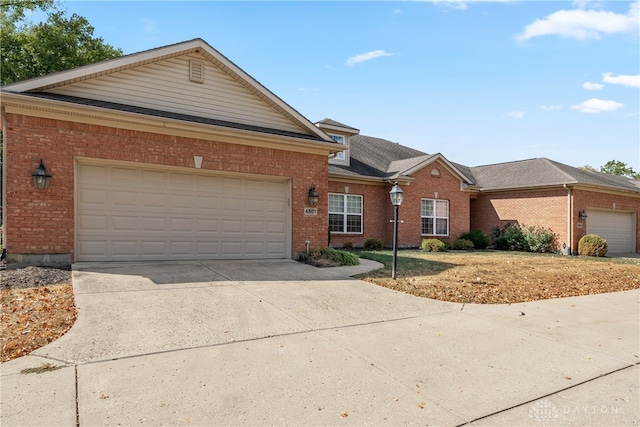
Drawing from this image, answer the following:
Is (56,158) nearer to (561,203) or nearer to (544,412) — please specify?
(544,412)

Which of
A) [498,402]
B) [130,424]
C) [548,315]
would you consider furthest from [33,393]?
[548,315]

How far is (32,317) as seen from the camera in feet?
17.1

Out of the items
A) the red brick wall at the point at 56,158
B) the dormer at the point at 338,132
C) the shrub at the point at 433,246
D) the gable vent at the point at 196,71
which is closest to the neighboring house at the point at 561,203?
the shrub at the point at 433,246

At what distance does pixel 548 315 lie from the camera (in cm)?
661

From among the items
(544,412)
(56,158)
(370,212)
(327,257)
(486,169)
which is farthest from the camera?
(486,169)

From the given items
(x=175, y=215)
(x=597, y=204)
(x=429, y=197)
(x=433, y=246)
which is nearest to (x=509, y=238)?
(x=597, y=204)

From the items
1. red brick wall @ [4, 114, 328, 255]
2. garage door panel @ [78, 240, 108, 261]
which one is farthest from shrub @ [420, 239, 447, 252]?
garage door panel @ [78, 240, 108, 261]

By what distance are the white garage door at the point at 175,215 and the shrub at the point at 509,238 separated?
50.1 ft

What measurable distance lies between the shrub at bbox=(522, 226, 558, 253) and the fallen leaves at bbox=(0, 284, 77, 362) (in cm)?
2074

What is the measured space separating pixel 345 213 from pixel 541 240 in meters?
10.6

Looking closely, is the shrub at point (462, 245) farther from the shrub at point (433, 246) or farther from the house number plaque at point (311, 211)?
the house number plaque at point (311, 211)

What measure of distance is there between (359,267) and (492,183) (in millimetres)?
16067

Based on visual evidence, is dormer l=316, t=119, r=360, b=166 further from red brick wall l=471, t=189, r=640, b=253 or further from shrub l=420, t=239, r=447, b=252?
red brick wall l=471, t=189, r=640, b=253

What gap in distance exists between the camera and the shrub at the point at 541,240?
19.9m
